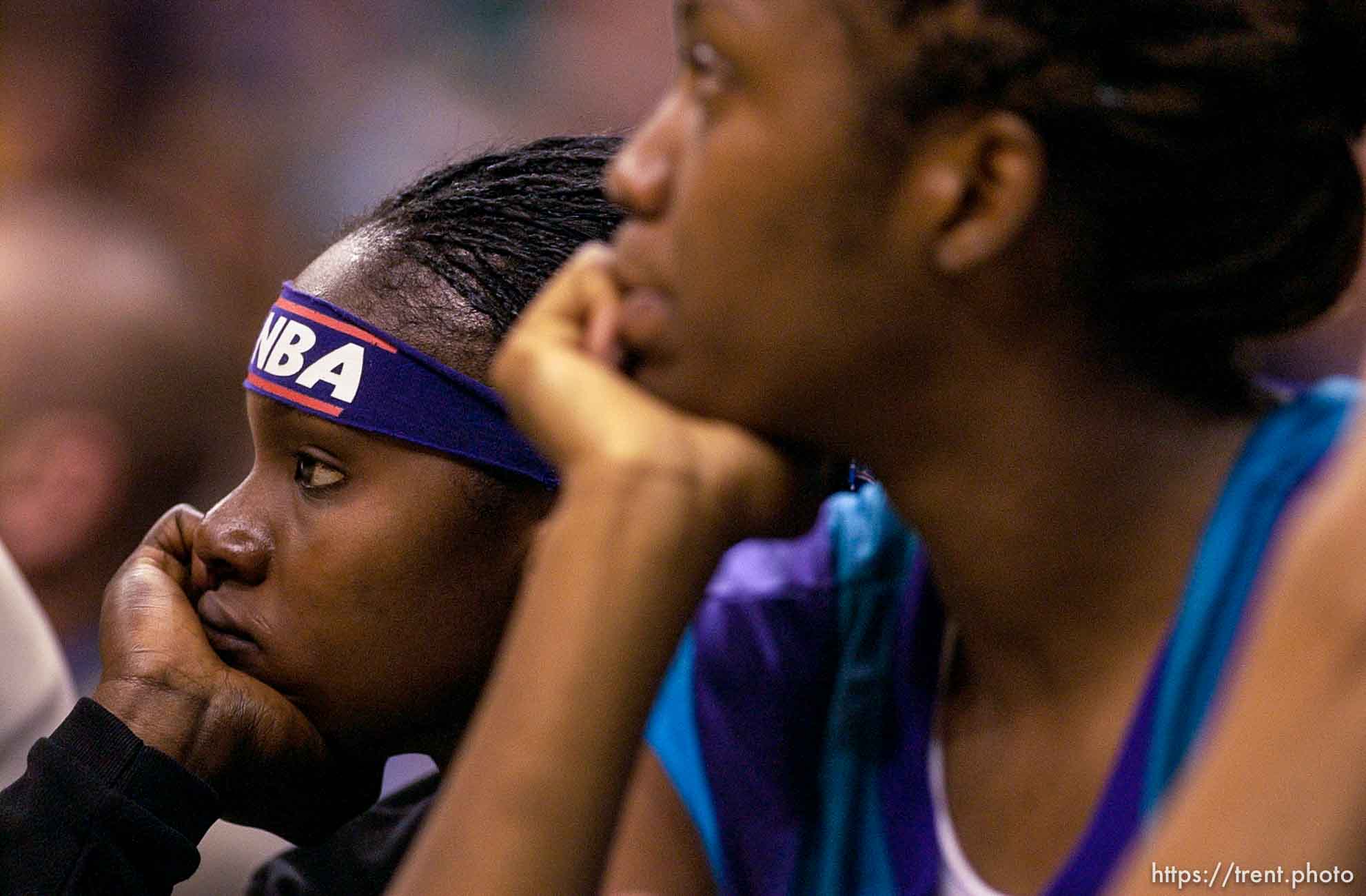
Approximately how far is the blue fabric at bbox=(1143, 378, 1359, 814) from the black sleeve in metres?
0.92

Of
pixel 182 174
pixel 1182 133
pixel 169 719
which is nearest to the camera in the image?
pixel 1182 133

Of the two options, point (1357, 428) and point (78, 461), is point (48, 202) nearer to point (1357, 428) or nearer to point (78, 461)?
point (78, 461)

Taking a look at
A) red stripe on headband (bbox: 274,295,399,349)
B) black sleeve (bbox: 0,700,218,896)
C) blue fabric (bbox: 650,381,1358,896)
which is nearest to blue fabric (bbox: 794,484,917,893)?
blue fabric (bbox: 650,381,1358,896)

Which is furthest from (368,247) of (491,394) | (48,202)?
(48,202)

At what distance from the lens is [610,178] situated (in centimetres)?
104

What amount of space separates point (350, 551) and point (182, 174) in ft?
7.00

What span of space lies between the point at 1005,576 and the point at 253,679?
33.3 inches

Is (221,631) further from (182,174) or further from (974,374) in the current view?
(182,174)

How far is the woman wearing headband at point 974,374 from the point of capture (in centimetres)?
93

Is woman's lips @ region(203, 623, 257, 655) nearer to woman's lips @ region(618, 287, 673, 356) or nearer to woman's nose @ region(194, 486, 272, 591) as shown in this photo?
woman's nose @ region(194, 486, 272, 591)

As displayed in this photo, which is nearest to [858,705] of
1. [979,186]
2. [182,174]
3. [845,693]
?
[845,693]

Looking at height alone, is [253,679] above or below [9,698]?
above

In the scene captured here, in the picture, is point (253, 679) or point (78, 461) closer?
point (253, 679)

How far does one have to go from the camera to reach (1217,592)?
0.94 metres
